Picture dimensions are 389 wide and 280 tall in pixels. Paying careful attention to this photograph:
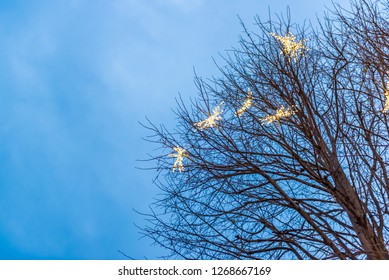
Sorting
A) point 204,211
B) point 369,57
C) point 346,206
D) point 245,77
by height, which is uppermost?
point 245,77

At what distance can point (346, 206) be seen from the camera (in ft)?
13.6

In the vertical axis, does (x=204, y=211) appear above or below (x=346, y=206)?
above

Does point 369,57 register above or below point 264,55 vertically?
below

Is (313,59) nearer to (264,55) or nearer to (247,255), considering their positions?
(264,55)

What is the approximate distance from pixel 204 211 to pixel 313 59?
2.83 metres

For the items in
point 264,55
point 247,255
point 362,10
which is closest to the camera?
point 247,255

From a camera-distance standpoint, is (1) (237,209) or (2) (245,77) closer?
(1) (237,209)
